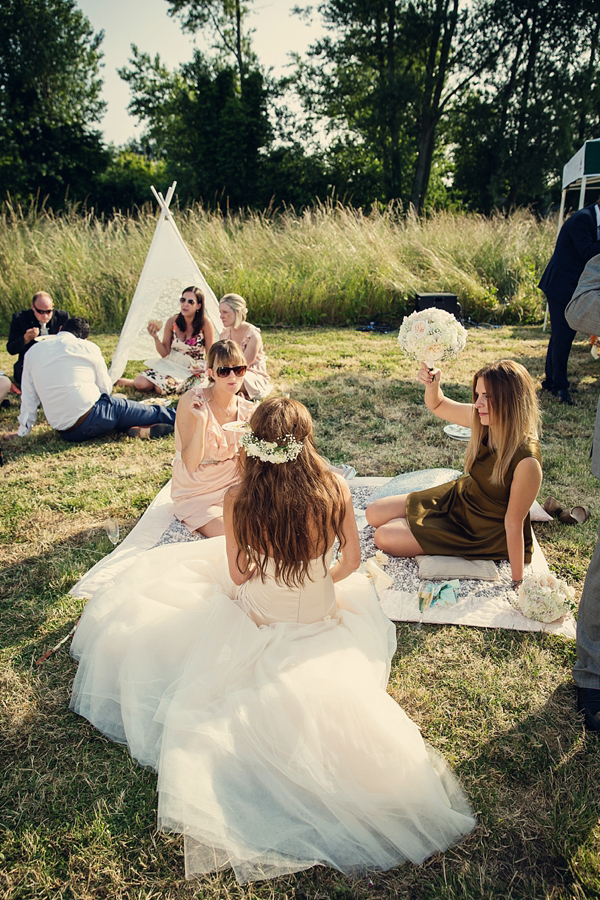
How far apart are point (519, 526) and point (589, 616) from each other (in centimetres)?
78

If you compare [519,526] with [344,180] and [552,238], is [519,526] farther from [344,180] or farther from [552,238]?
[344,180]

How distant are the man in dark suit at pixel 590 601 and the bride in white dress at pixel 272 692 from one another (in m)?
0.74

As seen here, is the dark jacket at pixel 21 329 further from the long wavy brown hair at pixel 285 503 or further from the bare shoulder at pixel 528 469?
the bare shoulder at pixel 528 469

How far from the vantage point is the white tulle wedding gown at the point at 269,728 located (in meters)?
1.88

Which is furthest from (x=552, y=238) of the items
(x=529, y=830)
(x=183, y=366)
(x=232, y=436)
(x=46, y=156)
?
(x=46, y=156)

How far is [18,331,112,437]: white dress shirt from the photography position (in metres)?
5.48

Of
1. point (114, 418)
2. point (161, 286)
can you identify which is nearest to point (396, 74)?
point (161, 286)

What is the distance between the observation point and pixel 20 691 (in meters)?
2.68

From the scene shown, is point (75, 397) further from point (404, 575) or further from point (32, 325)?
point (404, 575)

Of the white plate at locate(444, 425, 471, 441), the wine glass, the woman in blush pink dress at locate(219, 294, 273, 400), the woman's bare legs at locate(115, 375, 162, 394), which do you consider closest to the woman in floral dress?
the woman's bare legs at locate(115, 375, 162, 394)

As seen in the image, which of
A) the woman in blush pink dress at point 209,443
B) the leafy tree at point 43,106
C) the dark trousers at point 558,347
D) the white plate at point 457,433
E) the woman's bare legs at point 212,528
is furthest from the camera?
the leafy tree at point 43,106

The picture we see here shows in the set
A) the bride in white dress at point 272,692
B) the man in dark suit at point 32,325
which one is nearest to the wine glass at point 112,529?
the bride in white dress at point 272,692

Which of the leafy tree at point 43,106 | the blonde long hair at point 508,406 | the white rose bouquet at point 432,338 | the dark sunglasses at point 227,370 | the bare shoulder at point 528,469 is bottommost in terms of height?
the bare shoulder at point 528,469

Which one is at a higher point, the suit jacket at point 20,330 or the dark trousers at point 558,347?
the suit jacket at point 20,330
